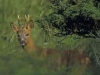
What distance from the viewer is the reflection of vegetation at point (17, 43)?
4.17 m

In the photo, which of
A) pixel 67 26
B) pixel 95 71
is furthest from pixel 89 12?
pixel 95 71

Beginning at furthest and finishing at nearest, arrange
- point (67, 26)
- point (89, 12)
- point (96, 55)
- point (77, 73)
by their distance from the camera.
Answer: point (67, 26) < point (89, 12) < point (96, 55) < point (77, 73)

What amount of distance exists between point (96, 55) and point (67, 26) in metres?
4.11

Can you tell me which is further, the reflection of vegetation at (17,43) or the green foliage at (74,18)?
the green foliage at (74,18)

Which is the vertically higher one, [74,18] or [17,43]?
[74,18]

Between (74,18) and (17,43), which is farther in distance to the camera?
(17,43)

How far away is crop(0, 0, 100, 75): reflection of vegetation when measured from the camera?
4.17 m

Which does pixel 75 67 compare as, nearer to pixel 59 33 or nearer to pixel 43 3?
pixel 59 33

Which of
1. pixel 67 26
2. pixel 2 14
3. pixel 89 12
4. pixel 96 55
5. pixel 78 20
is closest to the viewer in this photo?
pixel 96 55

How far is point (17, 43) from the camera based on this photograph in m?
9.20

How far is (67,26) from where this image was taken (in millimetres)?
8703

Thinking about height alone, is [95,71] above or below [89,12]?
below

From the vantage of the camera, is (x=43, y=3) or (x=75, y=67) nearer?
(x=75, y=67)

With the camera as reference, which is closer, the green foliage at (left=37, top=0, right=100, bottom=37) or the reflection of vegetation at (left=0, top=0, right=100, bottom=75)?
the reflection of vegetation at (left=0, top=0, right=100, bottom=75)
